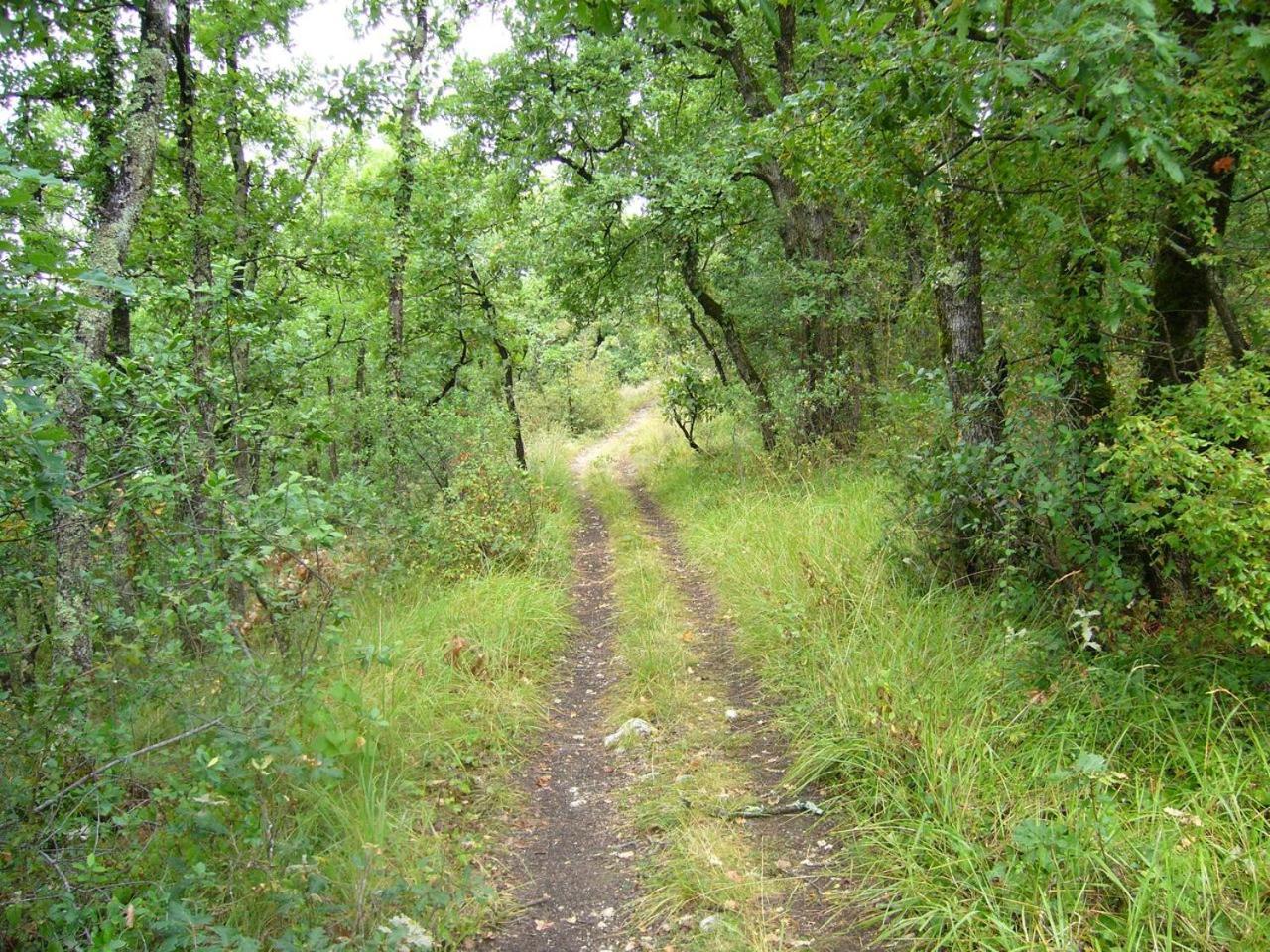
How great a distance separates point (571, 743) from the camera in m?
4.98

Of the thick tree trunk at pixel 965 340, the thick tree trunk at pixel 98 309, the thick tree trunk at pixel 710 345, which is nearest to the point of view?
the thick tree trunk at pixel 98 309

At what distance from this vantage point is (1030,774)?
3350 millimetres

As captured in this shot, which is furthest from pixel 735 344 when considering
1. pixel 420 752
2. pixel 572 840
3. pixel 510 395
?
pixel 572 840

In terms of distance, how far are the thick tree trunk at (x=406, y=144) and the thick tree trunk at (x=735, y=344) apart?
428 cm

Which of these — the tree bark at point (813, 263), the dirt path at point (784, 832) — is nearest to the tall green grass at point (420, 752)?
the dirt path at point (784, 832)

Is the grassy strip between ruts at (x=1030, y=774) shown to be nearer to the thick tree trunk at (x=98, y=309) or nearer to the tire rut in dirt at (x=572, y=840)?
the tire rut in dirt at (x=572, y=840)

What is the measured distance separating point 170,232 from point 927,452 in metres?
7.97

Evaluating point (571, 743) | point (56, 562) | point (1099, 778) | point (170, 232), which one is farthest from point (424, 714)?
point (170, 232)

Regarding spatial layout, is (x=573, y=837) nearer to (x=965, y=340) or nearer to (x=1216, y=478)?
(x=1216, y=478)

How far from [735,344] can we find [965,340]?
7.18 metres

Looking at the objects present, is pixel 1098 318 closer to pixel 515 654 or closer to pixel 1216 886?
pixel 1216 886

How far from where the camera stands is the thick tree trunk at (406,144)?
10242 mm

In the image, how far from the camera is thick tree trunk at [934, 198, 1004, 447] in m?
4.94

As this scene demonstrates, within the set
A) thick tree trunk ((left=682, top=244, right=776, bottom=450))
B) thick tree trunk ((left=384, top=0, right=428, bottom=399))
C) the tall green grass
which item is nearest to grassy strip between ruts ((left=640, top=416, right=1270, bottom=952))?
the tall green grass
